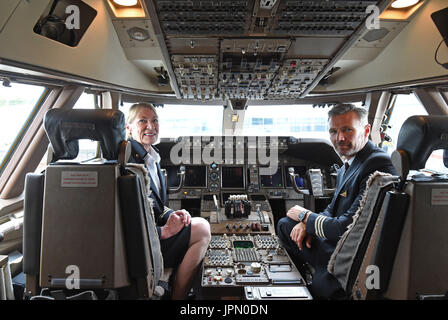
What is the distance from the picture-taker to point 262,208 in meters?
2.74

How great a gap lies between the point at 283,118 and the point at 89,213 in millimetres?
3082

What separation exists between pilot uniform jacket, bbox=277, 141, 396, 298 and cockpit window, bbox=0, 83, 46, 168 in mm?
2362

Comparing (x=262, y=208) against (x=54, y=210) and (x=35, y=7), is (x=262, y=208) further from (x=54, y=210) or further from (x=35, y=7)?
(x=35, y=7)

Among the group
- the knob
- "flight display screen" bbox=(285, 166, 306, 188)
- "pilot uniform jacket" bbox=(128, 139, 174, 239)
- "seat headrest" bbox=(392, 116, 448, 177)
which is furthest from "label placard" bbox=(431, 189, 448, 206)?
"flight display screen" bbox=(285, 166, 306, 188)

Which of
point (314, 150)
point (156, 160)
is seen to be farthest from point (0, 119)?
point (314, 150)

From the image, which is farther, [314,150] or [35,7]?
[314,150]

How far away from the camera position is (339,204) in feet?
5.09

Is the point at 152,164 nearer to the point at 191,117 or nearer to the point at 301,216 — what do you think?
the point at 301,216

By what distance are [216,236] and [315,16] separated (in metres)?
1.79

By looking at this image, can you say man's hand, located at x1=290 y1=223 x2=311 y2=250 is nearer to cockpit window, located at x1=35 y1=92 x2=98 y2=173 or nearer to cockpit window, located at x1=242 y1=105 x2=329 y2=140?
cockpit window, located at x1=242 y1=105 x2=329 y2=140

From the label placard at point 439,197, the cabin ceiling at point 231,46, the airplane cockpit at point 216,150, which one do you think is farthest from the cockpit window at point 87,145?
the label placard at point 439,197

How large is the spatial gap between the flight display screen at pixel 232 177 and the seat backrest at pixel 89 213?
76.8 inches

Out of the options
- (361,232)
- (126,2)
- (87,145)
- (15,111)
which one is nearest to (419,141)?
(361,232)

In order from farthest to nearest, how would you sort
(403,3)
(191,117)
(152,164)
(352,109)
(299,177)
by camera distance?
(191,117) < (299,177) < (152,164) < (403,3) < (352,109)
